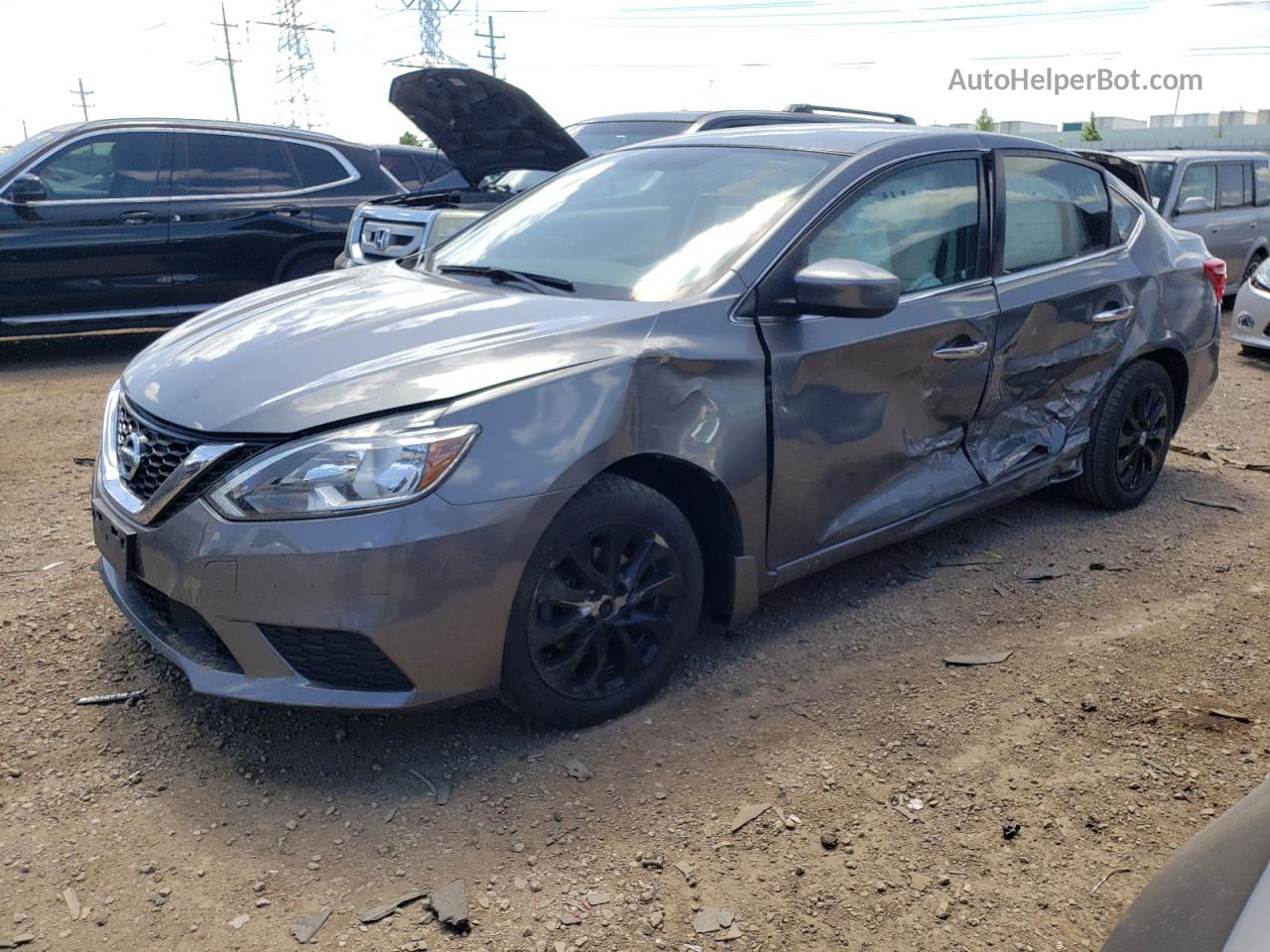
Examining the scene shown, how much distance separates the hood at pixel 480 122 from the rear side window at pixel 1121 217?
394 centimetres

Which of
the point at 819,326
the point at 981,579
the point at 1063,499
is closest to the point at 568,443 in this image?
the point at 819,326

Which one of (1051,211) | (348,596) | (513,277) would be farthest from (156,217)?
(348,596)

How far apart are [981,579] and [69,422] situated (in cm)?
490

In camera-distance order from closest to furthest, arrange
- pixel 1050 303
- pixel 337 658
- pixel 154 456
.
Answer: pixel 337 658
pixel 154 456
pixel 1050 303

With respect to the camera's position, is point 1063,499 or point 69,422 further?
point 69,422

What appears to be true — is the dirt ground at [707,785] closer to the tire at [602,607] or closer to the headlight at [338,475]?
the tire at [602,607]

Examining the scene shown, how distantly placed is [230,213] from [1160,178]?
863 centimetres

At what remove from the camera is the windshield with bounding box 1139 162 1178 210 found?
36.5ft

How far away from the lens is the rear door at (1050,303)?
164 inches

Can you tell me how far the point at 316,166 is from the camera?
9.04 metres

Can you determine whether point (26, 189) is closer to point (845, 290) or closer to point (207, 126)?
point (207, 126)

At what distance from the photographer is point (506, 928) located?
2.44 m

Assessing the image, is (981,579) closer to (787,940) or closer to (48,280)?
(787,940)

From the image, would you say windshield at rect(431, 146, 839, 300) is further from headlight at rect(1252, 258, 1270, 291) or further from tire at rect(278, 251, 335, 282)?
headlight at rect(1252, 258, 1270, 291)
